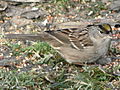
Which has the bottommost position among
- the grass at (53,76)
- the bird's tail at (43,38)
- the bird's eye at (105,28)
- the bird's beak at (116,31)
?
the grass at (53,76)

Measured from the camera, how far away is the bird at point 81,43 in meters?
5.36

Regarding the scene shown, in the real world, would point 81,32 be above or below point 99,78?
above

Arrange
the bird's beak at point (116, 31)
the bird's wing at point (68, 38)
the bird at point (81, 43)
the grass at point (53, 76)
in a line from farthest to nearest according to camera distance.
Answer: the bird's beak at point (116, 31), the bird's wing at point (68, 38), the bird at point (81, 43), the grass at point (53, 76)

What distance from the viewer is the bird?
5.36 metres

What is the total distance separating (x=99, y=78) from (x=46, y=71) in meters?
0.65

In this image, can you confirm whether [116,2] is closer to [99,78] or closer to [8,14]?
[8,14]

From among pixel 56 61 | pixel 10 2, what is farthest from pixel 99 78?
pixel 10 2

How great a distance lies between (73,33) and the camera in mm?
5535

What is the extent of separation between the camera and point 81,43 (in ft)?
17.8

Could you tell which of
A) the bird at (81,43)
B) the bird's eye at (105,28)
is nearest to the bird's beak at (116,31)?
the bird at (81,43)

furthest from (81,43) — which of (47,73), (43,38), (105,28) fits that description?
(47,73)

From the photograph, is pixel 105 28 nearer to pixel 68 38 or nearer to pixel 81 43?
pixel 81 43

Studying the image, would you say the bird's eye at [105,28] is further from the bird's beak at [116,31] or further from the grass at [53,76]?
the bird's beak at [116,31]

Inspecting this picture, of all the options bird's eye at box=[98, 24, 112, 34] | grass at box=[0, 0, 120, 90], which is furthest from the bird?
grass at box=[0, 0, 120, 90]
